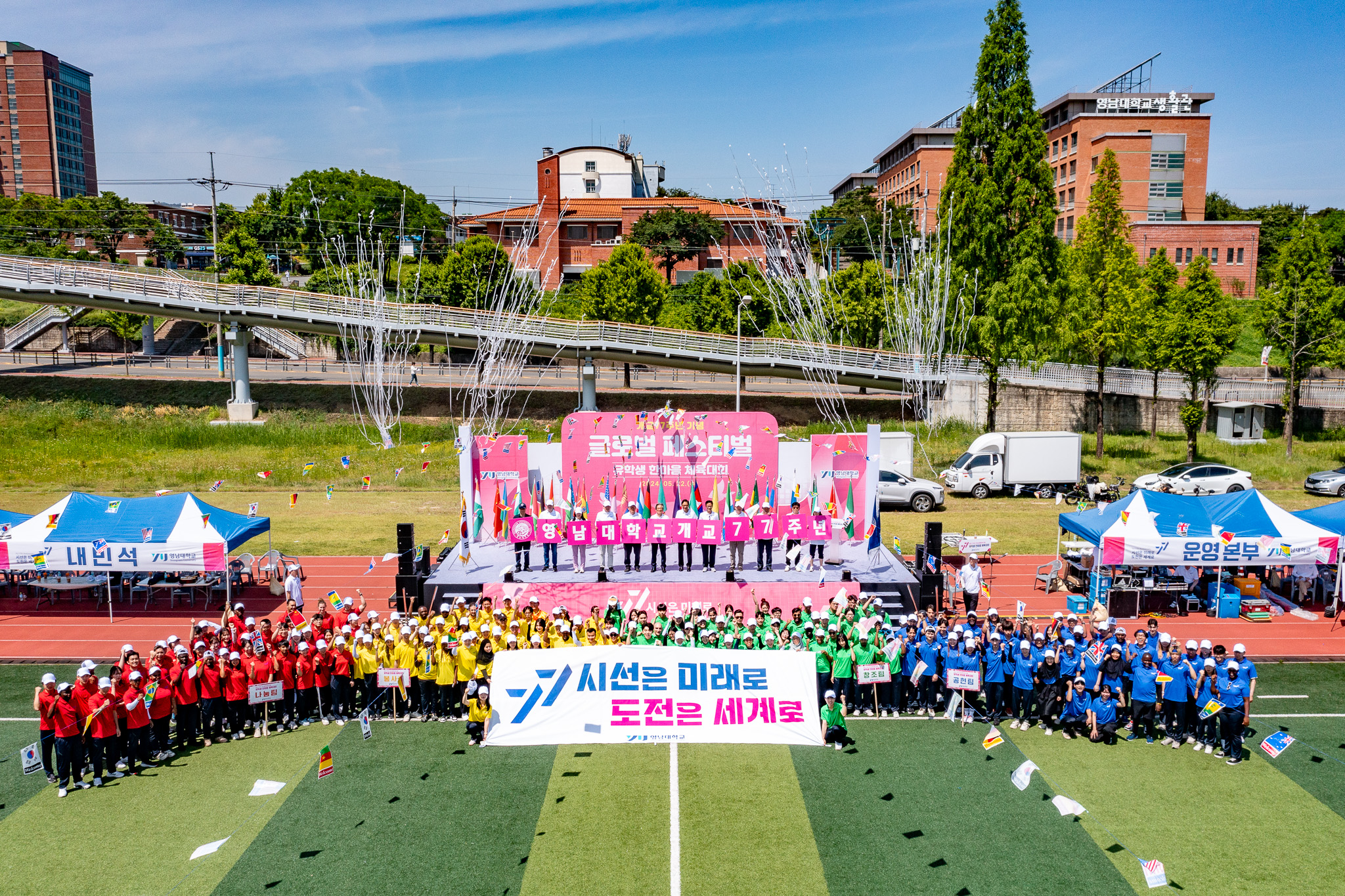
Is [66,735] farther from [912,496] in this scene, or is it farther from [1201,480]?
[1201,480]

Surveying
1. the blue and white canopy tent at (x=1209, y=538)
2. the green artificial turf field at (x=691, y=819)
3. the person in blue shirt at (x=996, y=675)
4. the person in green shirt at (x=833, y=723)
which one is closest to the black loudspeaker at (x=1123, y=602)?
the blue and white canopy tent at (x=1209, y=538)

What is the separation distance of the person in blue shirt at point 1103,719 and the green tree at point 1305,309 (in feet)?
89.0

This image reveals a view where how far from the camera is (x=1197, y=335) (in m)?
30.0

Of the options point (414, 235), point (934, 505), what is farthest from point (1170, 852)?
→ point (414, 235)

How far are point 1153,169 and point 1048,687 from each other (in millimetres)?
61950

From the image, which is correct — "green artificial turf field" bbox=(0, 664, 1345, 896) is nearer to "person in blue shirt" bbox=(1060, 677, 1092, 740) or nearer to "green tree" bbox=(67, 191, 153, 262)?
"person in blue shirt" bbox=(1060, 677, 1092, 740)

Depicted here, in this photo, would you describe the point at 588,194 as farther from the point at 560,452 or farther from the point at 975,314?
the point at 560,452

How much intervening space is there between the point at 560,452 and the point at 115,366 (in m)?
47.2

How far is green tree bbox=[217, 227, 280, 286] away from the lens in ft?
180

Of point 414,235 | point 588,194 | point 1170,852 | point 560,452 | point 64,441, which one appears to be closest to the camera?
point 1170,852

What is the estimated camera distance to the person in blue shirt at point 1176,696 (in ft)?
37.6

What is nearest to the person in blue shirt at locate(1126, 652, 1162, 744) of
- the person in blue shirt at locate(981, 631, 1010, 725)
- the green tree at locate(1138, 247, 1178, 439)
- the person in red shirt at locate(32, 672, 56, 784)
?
the person in blue shirt at locate(981, 631, 1010, 725)

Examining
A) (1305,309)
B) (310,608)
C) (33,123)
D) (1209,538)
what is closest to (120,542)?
(310,608)

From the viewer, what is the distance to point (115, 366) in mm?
53094
